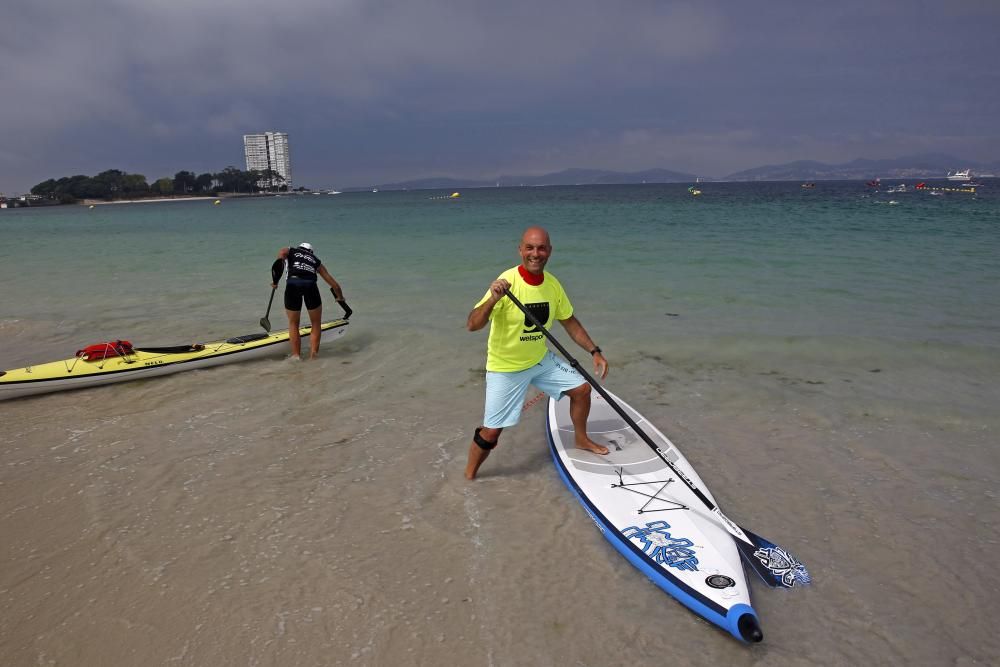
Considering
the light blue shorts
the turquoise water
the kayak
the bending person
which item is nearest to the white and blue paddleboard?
the turquoise water

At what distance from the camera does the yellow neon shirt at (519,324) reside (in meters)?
4.44

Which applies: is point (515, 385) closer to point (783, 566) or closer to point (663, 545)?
point (663, 545)

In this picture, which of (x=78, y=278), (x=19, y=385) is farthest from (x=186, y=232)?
(x=19, y=385)

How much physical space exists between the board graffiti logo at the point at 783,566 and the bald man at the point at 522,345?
1.65 m

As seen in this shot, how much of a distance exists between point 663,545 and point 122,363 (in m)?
6.90

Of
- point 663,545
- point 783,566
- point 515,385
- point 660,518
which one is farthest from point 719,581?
point 515,385

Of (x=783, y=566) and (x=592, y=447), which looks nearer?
(x=783, y=566)

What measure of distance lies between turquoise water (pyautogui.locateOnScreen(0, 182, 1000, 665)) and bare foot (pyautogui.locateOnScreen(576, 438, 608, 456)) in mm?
351

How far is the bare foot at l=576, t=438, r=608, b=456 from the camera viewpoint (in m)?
5.11

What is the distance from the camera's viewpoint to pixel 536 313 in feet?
14.8

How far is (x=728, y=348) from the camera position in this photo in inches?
342

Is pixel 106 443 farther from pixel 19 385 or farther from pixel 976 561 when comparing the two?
pixel 976 561

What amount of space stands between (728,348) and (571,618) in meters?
6.20

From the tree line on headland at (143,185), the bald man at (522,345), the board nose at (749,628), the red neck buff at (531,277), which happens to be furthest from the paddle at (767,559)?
the tree line on headland at (143,185)
